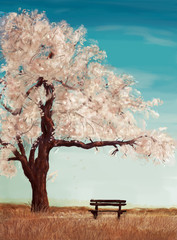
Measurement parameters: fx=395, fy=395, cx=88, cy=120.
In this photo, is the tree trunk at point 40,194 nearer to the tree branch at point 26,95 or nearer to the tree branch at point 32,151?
the tree branch at point 32,151

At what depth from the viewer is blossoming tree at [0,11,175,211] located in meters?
18.6

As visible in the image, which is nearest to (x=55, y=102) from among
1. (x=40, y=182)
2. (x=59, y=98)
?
(x=59, y=98)

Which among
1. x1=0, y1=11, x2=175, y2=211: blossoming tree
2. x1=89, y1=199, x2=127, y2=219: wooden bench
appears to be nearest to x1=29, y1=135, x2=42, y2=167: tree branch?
x1=0, y1=11, x2=175, y2=211: blossoming tree

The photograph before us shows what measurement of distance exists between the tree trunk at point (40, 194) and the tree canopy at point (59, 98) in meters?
0.76

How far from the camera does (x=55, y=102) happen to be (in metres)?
19.6

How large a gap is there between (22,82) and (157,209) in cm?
1304

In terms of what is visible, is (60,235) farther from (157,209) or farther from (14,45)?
(157,209)

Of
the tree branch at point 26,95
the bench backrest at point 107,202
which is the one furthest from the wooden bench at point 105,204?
the tree branch at point 26,95

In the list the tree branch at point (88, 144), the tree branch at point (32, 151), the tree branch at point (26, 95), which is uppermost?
the tree branch at point (26, 95)

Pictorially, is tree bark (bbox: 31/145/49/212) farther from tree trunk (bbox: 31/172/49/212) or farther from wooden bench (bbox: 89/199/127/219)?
wooden bench (bbox: 89/199/127/219)

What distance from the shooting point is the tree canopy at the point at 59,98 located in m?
18.6

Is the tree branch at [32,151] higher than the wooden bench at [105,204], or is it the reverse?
the tree branch at [32,151]

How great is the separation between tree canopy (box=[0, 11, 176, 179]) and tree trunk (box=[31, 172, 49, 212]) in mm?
763

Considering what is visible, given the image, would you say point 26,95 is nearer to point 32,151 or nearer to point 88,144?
point 32,151
